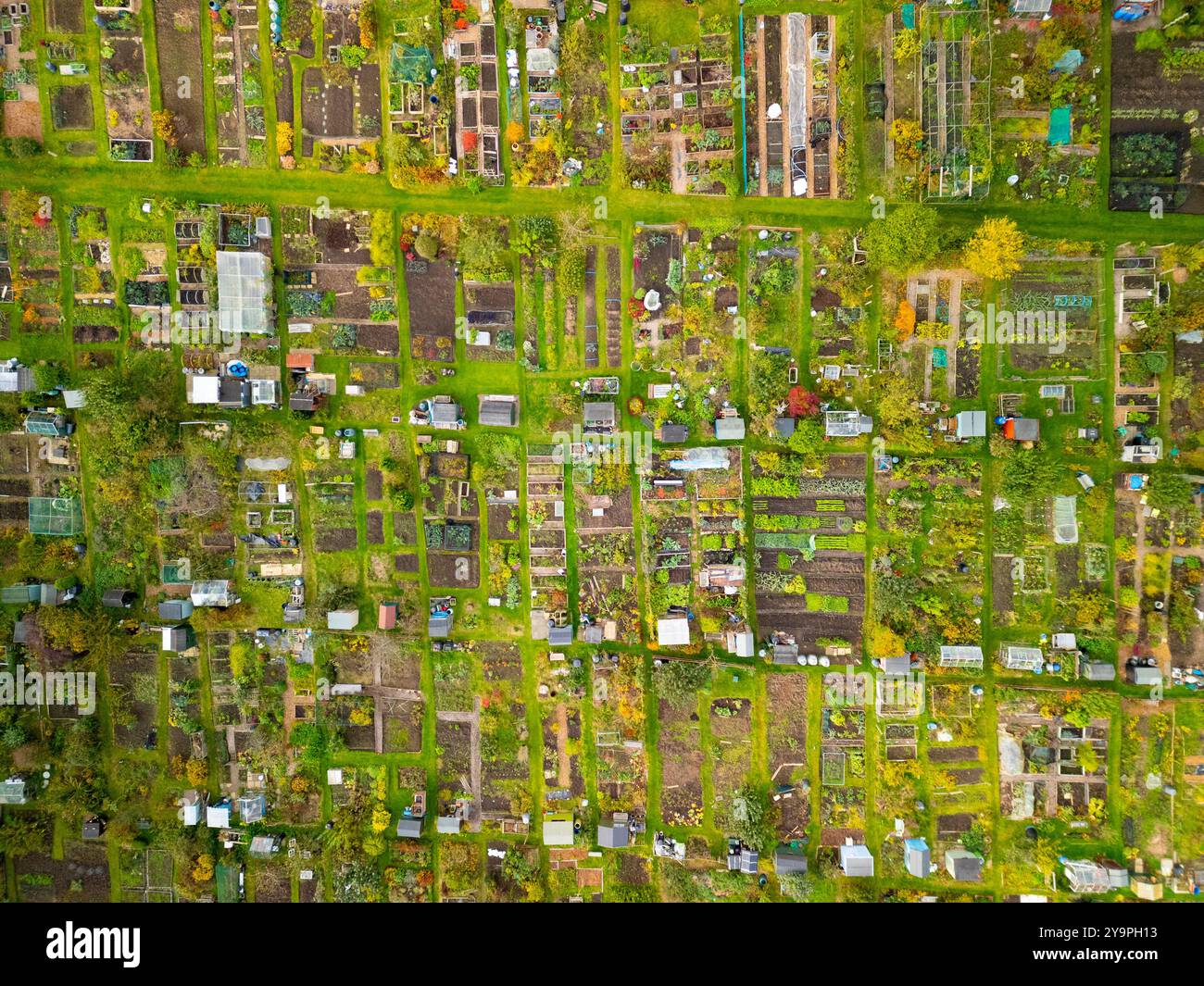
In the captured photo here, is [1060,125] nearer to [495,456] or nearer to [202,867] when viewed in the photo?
[495,456]

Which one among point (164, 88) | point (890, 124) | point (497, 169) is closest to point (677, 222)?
point (497, 169)

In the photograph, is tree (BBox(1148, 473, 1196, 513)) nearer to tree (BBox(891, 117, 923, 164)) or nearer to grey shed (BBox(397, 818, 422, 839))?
tree (BBox(891, 117, 923, 164))

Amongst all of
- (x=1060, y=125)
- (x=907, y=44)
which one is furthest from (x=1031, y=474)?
(x=907, y=44)

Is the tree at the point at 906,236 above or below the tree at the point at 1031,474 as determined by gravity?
above

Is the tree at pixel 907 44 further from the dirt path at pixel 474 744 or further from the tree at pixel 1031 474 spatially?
the dirt path at pixel 474 744

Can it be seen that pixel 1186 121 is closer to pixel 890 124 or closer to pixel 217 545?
pixel 890 124

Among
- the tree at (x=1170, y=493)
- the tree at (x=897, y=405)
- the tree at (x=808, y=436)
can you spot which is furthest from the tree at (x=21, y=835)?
the tree at (x=1170, y=493)
